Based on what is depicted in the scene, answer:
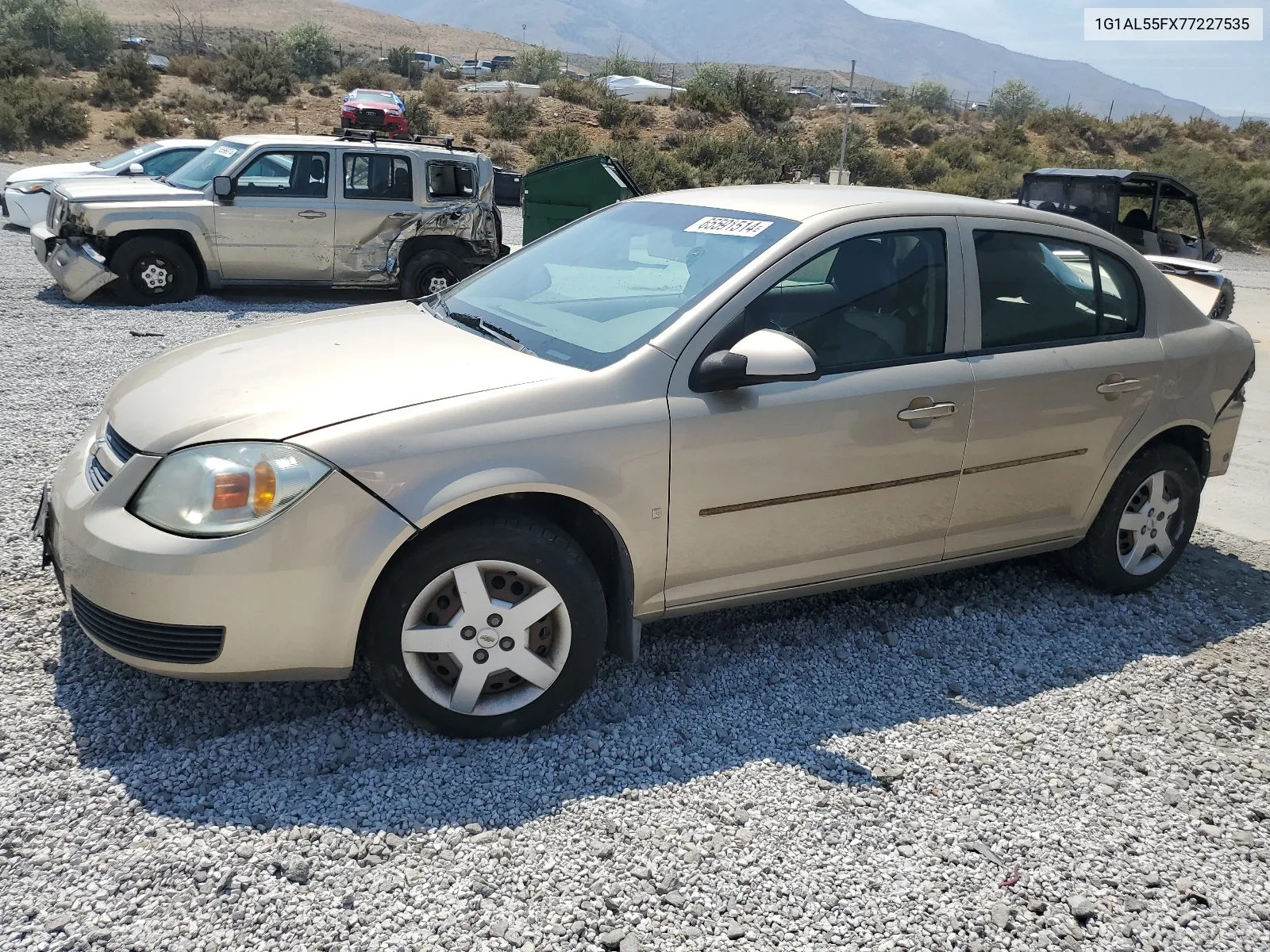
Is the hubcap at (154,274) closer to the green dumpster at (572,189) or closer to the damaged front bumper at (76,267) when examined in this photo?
the damaged front bumper at (76,267)

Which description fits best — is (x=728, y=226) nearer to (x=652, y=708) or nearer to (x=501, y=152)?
(x=652, y=708)

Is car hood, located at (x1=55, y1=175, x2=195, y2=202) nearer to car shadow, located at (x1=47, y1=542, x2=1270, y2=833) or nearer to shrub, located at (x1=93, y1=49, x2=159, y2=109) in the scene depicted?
car shadow, located at (x1=47, y1=542, x2=1270, y2=833)

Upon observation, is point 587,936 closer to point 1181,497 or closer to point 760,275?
point 760,275

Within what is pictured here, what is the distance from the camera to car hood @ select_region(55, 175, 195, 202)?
32.8 ft

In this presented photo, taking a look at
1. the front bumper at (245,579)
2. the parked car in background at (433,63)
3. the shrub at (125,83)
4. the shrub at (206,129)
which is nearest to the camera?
the front bumper at (245,579)

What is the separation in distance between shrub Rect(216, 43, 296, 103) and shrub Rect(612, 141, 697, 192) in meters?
13.2

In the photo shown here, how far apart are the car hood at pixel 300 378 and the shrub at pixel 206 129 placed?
26.0 m

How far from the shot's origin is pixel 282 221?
10.5m

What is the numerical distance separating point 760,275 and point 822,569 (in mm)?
1096


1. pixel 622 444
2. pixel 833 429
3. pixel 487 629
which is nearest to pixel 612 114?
pixel 833 429

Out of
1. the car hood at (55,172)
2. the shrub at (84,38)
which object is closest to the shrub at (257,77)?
the shrub at (84,38)

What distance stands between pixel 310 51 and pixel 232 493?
1965 inches

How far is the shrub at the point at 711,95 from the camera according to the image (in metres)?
36.2

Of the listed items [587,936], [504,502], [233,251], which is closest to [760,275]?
[504,502]
